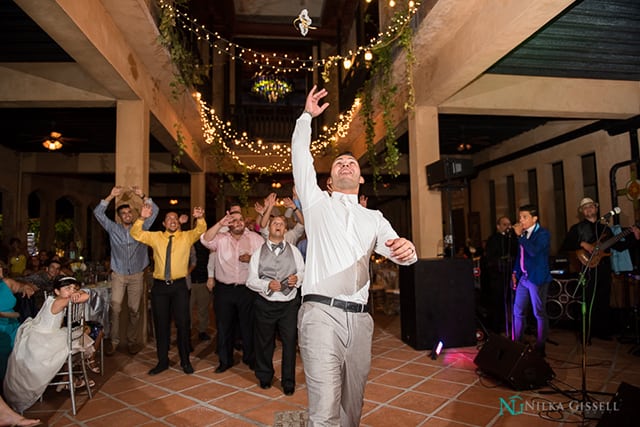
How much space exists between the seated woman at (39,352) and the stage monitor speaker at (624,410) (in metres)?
3.82

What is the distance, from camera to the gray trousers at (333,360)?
76.6 inches

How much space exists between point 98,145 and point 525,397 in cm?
1100

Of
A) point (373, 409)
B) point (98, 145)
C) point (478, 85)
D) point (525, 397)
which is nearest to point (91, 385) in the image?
point (373, 409)

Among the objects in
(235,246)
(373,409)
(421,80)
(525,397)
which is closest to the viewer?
(373,409)

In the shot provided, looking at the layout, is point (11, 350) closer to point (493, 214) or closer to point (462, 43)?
point (462, 43)

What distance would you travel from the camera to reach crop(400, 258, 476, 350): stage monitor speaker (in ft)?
17.1

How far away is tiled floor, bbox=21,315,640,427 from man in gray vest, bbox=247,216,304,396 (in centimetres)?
34

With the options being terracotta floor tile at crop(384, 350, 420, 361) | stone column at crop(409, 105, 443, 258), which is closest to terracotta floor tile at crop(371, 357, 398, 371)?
terracotta floor tile at crop(384, 350, 420, 361)

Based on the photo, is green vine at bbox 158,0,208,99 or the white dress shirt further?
green vine at bbox 158,0,208,99

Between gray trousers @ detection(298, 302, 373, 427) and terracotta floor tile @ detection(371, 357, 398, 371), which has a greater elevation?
gray trousers @ detection(298, 302, 373, 427)

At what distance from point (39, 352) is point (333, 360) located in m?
2.66

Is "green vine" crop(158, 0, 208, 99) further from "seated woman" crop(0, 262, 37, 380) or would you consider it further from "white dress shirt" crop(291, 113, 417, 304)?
"white dress shirt" crop(291, 113, 417, 304)

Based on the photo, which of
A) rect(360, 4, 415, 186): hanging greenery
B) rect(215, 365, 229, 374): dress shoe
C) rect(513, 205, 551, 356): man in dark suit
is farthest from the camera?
rect(360, 4, 415, 186): hanging greenery

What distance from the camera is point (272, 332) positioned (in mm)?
4016
